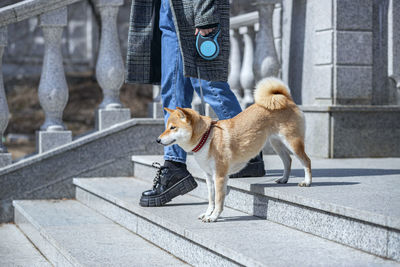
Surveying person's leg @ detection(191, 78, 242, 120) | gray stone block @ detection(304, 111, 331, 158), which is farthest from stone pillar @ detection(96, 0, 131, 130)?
gray stone block @ detection(304, 111, 331, 158)

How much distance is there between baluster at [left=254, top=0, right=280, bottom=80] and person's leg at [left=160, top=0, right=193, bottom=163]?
1780 millimetres

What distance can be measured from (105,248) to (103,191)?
112 centimetres

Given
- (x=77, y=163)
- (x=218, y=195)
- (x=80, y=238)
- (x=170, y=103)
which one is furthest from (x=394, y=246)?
(x=77, y=163)

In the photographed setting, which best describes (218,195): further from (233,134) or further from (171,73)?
(171,73)

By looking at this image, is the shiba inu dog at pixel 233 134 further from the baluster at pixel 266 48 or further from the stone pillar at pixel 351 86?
the baluster at pixel 266 48

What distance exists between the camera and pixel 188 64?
3.62 meters

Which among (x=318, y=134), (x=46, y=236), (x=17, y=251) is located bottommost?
(x=17, y=251)

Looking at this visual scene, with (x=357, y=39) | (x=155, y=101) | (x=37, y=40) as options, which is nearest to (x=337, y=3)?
(x=357, y=39)

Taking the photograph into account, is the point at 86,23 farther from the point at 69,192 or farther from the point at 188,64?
the point at 188,64

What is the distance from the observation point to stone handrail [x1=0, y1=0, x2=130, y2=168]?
16.0 ft

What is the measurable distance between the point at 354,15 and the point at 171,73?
2.25 m

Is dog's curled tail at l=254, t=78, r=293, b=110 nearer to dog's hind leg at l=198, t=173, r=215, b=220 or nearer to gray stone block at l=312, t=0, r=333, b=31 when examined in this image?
dog's hind leg at l=198, t=173, r=215, b=220

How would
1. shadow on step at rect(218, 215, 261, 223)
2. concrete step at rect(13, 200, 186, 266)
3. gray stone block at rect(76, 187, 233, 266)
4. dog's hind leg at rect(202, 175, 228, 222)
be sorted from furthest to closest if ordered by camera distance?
shadow on step at rect(218, 215, 261, 223), dog's hind leg at rect(202, 175, 228, 222), concrete step at rect(13, 200, 186, 266), gray stone block at rect(76, 187, 233, 266)

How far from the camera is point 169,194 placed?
150 inches
